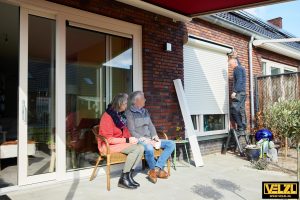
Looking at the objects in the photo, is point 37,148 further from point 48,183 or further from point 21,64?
point 21,64

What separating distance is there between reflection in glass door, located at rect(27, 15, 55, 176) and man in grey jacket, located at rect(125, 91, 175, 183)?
1.17 metres

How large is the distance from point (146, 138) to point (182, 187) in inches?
35.5

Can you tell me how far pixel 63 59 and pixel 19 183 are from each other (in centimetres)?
179

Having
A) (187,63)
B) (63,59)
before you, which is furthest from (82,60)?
(187,63)

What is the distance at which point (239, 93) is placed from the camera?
691cm

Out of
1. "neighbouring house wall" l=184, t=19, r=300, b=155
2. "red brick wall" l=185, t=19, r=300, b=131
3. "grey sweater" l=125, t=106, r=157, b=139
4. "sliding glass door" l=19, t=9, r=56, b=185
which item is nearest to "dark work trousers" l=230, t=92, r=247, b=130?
"neighbouring house wall" l=184, t=19, r=300, b=155

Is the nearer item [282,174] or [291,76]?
[282,174]

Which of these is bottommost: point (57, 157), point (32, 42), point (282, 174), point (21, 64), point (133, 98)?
point (282, 174)

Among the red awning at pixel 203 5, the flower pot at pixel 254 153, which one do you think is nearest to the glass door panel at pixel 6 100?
the red awning at pixel 203 5

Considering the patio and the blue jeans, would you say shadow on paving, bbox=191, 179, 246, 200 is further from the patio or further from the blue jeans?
the blue jeans

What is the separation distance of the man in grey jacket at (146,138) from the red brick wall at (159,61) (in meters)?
0.76

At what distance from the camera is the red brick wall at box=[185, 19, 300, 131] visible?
690cm

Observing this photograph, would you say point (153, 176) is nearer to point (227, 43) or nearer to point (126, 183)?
point (126, 183)

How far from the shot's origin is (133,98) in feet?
15.7
